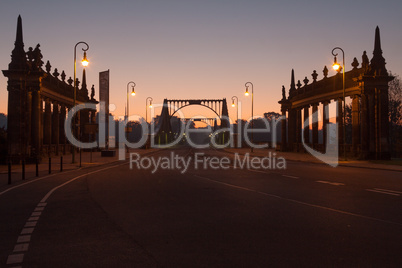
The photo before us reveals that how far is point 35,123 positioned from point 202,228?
27674mm

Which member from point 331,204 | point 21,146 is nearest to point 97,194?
point 331,204

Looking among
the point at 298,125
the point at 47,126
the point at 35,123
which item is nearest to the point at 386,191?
the point at 35,123

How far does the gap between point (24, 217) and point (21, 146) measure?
76.3 ft

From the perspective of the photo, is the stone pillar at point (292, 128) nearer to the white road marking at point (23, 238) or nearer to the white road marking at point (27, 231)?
the white road marking at point (27, 231)

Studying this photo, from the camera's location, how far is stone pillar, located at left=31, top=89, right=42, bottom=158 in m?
31.9

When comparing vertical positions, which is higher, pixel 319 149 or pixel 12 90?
pixel 12 90

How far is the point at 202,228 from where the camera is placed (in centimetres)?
777

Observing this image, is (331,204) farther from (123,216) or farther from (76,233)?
(76,233)

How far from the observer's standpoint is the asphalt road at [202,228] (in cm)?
575

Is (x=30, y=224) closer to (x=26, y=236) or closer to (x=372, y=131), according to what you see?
(x=26, y=236)

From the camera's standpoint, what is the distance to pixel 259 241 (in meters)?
6.69

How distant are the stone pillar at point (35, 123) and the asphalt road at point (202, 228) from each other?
19788 millimetres

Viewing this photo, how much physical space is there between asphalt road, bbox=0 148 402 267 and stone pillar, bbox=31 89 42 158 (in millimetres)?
19788

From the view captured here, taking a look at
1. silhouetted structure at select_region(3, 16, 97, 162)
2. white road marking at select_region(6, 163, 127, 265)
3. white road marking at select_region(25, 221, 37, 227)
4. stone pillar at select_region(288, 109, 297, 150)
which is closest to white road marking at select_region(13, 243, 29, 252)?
white road marking at select_region(6, 163, 127, 265)
